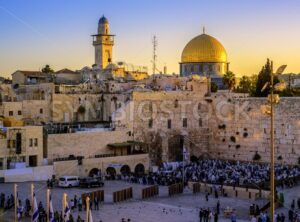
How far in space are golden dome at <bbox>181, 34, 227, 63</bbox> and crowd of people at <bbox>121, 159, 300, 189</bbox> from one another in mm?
20804

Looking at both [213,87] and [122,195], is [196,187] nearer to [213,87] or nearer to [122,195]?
[122,195]

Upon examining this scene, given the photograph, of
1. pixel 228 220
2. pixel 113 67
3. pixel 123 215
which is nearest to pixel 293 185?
pixel 228 220

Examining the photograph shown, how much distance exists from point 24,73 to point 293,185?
84.7ft

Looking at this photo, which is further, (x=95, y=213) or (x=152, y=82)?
(x=152, y=82)

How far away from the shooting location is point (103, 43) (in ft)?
187

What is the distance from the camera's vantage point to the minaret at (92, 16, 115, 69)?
5712 centimetres

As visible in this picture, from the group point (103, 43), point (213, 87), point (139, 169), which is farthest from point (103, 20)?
point (139, 169)

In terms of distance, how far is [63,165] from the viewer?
33.0 m

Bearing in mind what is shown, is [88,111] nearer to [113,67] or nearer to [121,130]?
[121,130]

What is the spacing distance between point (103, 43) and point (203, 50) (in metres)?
10.8

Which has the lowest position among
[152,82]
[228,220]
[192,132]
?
[228,220]

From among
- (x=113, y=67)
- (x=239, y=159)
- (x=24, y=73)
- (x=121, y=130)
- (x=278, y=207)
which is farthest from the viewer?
(x=113, y=67)

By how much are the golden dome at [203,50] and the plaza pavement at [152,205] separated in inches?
1145

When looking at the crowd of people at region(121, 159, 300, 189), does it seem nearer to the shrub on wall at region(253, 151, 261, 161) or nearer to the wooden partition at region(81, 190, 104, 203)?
the shrub on wall at region(253, 151, 261, 161)
